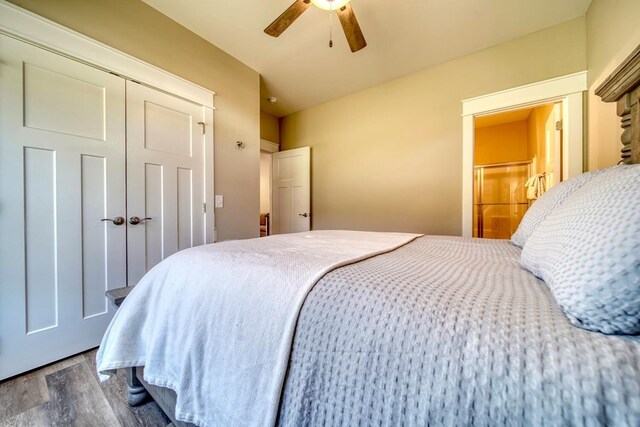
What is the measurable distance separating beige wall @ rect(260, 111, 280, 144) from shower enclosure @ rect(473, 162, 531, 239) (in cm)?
383

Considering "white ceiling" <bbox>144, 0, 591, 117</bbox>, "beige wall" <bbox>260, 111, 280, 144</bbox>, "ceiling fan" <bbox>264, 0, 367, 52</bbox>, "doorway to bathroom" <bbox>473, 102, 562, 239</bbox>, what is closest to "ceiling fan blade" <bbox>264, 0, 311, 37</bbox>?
"ceiling fan" <bbox>264, 0, 367, 52</bbox>

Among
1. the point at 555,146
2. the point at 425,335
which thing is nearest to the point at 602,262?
the point at 425,335

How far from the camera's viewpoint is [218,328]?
712 mm

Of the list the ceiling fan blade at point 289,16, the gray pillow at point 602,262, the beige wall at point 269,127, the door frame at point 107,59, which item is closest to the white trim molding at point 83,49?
the door frame at point 107,59

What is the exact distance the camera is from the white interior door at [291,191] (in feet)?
12.2

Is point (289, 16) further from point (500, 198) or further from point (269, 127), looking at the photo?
point (500, 198)

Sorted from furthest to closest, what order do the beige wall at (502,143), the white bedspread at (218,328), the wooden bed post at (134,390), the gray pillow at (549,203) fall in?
1. the beige wall at (502,143)
2. the wooden bed post at (134,390)
3. the gray pillow at (549,203)
4. the white bedspread at (218,328)

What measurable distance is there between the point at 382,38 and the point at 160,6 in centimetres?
198

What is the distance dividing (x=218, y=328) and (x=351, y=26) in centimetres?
211

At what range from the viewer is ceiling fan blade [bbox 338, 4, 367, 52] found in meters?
1.68

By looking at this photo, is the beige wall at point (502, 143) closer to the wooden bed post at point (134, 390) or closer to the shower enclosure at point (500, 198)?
the shower enclosure at point (500, 198)

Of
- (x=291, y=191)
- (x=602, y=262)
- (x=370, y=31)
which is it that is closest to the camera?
(x=602, y=262)

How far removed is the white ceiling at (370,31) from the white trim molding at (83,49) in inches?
21.4

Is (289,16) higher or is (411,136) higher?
(289,16)
